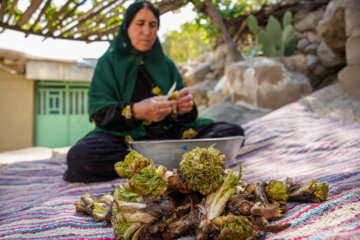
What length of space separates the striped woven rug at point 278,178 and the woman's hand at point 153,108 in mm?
461

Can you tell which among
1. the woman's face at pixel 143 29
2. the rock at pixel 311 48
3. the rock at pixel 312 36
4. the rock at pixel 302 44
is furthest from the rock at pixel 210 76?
the woman's face at pixel 143 29

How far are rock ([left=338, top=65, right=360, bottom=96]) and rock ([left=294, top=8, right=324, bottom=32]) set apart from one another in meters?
2.28

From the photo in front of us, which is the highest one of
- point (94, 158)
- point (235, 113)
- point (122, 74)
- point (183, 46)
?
point (183, 46)

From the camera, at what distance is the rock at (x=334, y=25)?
3.25 m

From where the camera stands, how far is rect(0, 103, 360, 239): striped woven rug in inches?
30.3

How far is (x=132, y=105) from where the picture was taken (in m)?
1.74

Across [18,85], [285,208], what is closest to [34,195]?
[285,208]

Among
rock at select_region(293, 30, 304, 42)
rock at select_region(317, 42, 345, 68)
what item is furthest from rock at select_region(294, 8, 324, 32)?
→ rock at select_region(317, 42, 345, 68)

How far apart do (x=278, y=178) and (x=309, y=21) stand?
4602mm

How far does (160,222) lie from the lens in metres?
0.73

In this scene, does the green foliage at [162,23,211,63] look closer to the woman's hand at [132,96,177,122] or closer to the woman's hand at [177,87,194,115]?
the woman's hand at [177,87,194,115]

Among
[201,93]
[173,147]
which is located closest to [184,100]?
[173,147]

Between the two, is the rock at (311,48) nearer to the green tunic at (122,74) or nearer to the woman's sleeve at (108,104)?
the green tunic at (122,74)

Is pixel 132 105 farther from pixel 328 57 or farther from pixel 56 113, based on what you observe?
pixel 56 113
